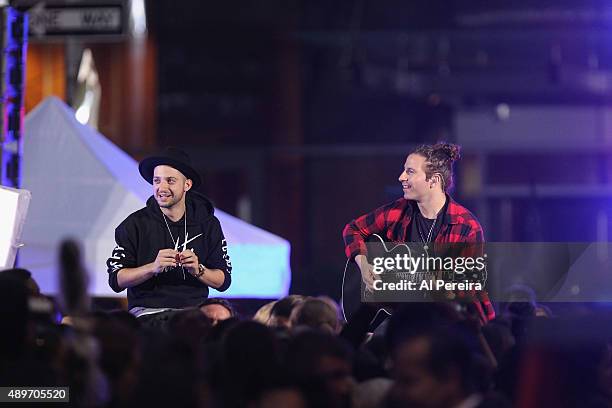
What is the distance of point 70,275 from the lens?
3891 mm

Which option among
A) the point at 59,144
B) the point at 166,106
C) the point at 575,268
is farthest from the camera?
the point at 166,106

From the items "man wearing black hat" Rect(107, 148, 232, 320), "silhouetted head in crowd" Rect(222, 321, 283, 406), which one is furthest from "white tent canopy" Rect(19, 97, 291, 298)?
"silhouetted head in crowd" Rect(222, 321, 283, 406)

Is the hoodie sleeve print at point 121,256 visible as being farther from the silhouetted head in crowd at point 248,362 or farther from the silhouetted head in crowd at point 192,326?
the silhouetted head in crowd at point 248,362

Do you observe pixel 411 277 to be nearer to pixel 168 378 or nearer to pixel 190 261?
pixel 190 261

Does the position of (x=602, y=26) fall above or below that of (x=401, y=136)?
above

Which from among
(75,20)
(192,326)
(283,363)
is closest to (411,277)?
(192,326)

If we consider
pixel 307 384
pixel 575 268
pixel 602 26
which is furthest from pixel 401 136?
pixel 307 384

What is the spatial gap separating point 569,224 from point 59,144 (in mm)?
12566

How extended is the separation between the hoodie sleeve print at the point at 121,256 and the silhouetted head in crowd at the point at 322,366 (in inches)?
99.7

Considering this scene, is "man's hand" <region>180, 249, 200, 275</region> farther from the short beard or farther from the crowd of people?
the crowd of people

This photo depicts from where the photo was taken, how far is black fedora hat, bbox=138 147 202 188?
7180 mm

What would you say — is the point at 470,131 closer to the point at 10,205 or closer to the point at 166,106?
the point at 166,106

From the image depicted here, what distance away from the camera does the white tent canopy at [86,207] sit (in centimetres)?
914

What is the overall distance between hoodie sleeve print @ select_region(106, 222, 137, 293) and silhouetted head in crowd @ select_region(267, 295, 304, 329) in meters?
0.94
